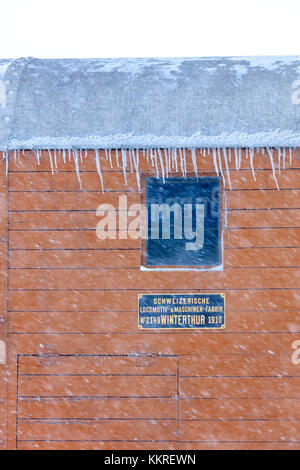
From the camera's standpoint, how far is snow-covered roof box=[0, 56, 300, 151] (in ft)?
14.5

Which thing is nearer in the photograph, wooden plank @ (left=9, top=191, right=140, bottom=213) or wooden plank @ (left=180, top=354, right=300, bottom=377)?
wooden plank @ (left=180, top=354, right=300, bottom=377)

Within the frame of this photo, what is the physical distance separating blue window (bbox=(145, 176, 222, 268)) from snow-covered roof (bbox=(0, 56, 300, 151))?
1.25 feet

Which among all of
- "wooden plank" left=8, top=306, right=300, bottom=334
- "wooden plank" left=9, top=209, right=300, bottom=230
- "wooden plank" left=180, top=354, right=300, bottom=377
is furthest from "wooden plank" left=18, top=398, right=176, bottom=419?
"wooden plank" left=9, top=209, right=300, bottom=230

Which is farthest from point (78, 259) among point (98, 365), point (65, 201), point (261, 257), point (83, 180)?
point (261, 257)

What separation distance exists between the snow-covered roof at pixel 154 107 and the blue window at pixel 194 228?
38 cm

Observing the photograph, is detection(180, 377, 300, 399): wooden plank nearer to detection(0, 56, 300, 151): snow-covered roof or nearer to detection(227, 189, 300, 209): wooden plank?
detection(227, 189, 300, 209): wooden plank

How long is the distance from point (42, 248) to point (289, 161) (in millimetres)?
2345

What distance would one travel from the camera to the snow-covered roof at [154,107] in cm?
442

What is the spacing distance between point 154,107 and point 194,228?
3.82 feet

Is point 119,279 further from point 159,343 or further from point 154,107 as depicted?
point 154,107

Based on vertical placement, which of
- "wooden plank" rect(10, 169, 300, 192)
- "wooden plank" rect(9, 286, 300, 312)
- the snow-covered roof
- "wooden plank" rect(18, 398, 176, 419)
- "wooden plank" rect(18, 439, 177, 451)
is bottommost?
"wooden plank" rect(18, 439, 177, 451)

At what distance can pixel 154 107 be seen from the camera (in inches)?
178

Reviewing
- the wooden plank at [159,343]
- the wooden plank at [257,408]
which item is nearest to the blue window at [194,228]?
the wooden plank at [159,343]

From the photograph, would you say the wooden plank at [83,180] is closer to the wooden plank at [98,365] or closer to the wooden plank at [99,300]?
the wooden plank at [99,300]
